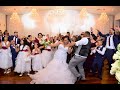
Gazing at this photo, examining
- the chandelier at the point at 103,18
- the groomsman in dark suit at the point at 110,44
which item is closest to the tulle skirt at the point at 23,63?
the groomsman in dark suit at the point at 110,44

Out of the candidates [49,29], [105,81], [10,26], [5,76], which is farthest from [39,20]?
[105,81]

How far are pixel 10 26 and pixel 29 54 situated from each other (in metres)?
0.79

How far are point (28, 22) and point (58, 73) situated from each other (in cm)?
186

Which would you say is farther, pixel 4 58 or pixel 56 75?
pixel 4 58

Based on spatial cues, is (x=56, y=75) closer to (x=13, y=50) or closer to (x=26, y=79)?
(x=26, y=79)

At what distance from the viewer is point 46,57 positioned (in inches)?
216

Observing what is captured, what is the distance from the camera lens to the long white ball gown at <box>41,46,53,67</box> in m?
5.42

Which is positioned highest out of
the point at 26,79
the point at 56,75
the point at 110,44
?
the point at 110,44

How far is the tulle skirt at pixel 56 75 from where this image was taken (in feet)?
14.7

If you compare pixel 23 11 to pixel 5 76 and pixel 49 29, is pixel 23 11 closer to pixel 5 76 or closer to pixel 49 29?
pixel 49 29

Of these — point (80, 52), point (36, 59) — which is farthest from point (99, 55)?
point (36, 59)

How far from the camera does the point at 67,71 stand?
4.64 m

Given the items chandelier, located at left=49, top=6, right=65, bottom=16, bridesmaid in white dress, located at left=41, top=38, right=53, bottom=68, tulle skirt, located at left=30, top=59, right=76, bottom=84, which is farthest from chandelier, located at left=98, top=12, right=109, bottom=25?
tulle skirt, located at left=30, top=59, right=76, bottom=84

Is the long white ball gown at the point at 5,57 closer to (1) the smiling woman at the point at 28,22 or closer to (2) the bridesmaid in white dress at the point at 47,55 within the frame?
(1) the smiling woman at the point at 28,22
